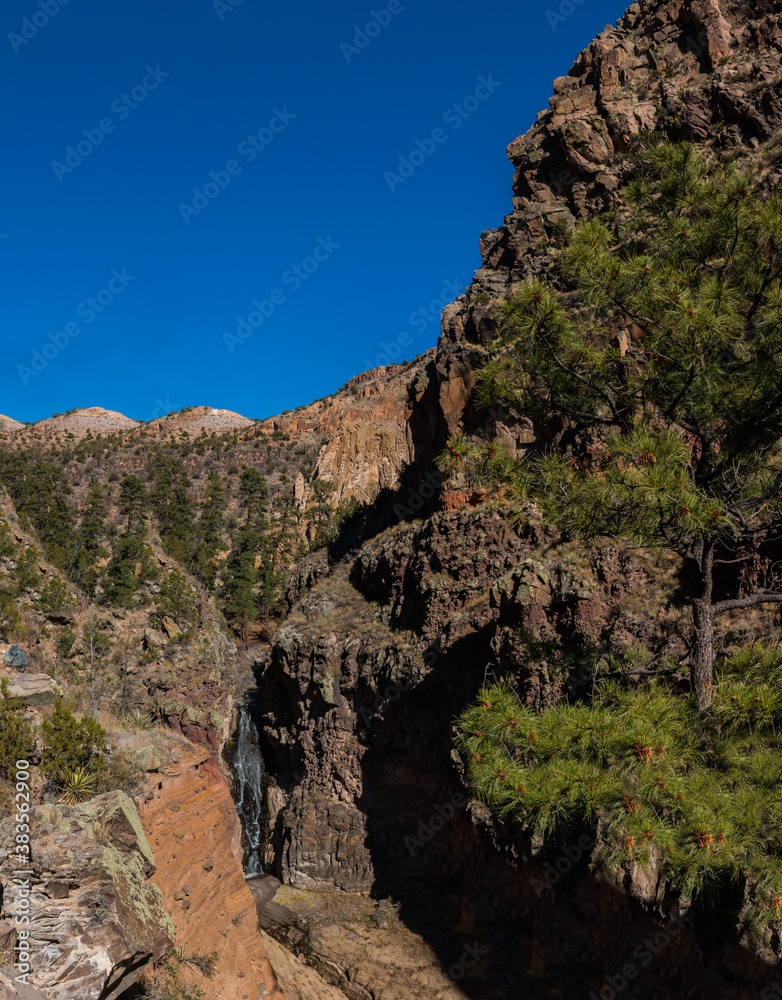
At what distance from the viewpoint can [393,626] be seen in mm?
23438

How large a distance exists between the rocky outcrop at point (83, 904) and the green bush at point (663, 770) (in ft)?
10.6

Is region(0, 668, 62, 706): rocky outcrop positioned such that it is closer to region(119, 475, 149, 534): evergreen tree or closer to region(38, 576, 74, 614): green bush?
region(38, 576, 74, 614): green bush

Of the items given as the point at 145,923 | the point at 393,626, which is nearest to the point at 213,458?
the point at 393,626

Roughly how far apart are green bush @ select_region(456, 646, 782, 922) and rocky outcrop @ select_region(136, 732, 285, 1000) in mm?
4519

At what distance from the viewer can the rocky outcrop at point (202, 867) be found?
8344 mm

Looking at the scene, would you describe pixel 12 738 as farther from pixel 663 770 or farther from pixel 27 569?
Answer: pixel 27 569

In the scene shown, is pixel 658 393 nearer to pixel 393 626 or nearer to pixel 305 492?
pixel 393 626

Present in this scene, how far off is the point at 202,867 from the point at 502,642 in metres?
9.16

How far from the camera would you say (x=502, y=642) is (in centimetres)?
1625

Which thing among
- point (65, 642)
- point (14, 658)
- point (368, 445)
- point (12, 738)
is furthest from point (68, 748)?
point (368, 445)

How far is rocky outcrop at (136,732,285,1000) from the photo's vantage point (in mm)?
8344

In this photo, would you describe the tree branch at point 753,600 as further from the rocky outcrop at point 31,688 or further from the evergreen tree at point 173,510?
the evergreen tree at point 173,510

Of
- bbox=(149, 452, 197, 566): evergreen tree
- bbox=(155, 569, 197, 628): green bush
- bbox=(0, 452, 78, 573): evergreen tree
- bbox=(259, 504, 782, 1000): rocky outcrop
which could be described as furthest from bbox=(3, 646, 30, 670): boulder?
bbox=(149, 452, 197, 566): evergreen tree

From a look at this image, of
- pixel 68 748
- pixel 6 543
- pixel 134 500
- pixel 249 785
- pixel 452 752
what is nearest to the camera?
pixel 68 748
